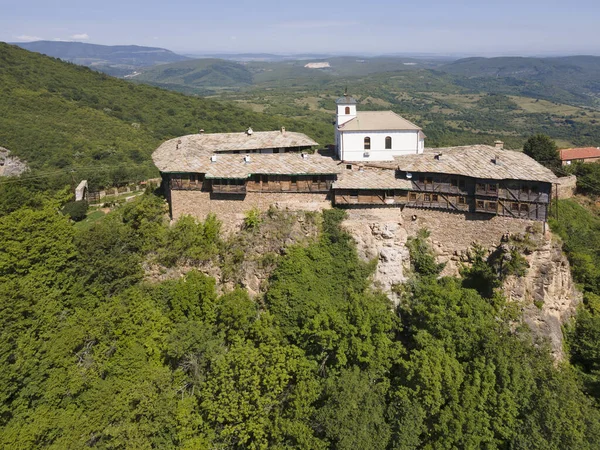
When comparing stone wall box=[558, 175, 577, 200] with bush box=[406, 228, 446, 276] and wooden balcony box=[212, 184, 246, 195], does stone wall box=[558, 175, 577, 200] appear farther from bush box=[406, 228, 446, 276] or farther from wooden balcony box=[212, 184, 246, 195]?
wooden balcony box=[212, 184, 246, 195]

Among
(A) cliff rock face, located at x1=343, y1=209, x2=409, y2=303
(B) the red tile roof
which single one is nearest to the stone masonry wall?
(A) cliff rock face, located at x1=343, y1=209, x2=409, y2=303

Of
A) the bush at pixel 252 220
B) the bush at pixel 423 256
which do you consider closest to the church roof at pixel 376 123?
the bush at pixel 423 256

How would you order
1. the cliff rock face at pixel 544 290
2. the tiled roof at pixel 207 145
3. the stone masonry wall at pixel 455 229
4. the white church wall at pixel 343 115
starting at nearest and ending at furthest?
the cliff rock face at pixel 544 290
the stone masonry wall at pixel 455 229
the tiled roof at pixel 207 145
the white church wall at pixel 343 115

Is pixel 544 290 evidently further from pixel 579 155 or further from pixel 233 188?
pixel 579 155

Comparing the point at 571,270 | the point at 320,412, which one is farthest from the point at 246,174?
the point at 571,270

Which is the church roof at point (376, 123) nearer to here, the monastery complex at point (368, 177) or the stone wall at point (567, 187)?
the monastery complex at point (368, 177)

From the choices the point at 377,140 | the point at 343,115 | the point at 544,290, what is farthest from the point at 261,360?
the point at 343,115

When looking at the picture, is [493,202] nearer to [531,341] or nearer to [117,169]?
[531,341]
